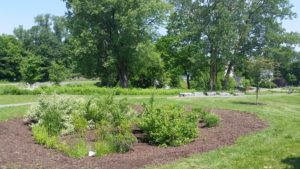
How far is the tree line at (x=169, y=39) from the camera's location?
110 ft

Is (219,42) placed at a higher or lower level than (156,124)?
higher

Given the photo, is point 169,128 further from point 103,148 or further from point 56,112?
point 56,112

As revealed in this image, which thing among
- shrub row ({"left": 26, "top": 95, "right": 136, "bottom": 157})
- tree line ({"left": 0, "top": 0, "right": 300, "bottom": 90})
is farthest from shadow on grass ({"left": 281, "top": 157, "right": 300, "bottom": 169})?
tree line ({"left": 0, "top": 0, "right": 300, "bottom": 90})

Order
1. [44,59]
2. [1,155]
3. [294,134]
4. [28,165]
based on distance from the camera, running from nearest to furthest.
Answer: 1. [28,165]
2. [1,155]
3. [294,134]
4. [44,59]

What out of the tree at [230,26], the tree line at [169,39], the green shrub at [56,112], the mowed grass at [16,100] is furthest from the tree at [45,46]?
the green shrub at [56,112]

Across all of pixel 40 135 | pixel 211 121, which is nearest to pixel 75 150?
pixel 40 135

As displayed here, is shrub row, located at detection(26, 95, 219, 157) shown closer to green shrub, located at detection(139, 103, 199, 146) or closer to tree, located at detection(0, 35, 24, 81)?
green shrub, located at detection(139, 103, 199, 146)

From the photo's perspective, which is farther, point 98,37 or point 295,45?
point 295,45

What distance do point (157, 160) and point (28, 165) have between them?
247 cm

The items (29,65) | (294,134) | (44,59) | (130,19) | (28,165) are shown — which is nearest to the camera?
(28,165)

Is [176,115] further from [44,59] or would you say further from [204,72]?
[44,59]

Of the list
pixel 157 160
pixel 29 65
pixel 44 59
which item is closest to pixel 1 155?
pixel 157 160

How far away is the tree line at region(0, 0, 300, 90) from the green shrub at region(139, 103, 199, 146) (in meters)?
22.5

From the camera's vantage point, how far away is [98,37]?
3453cm
